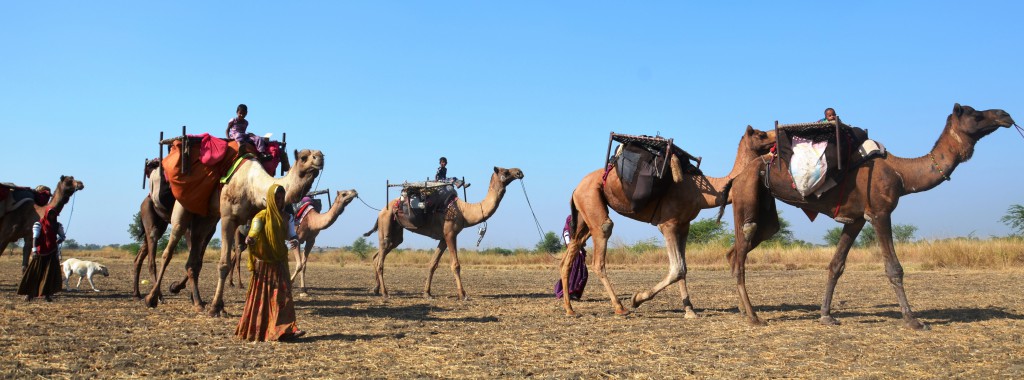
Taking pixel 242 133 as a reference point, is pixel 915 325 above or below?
below

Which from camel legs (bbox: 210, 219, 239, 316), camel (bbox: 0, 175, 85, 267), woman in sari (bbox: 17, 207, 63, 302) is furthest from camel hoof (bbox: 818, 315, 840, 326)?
camel (bbox: 0, 175, 85, 267)

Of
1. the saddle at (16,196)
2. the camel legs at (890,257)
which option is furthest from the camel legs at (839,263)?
the saddle at (16,196)

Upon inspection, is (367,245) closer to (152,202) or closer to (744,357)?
(152,202)

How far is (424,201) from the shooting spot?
15.4 m

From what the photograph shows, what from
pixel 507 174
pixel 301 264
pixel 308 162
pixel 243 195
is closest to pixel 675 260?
pixel 308 162

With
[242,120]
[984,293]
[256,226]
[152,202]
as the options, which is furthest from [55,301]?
[984,293]

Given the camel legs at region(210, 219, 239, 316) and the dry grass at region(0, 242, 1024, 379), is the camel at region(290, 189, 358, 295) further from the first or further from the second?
the camel legs at region(210, 219, 239, 316)

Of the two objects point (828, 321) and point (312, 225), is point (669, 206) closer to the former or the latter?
point (828, 321)

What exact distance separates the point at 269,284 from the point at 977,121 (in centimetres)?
816

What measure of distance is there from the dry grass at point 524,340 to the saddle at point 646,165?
1711 millimetres

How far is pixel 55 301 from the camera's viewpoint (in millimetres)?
12555

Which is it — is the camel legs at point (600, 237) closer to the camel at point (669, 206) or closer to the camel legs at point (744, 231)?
the camel at point (669, 206)

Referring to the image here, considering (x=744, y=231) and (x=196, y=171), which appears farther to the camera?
(x=196, y=171)

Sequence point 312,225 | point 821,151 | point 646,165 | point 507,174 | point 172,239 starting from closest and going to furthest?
point 821,151
point 646,165
point 172,239
point 507,174
point 312,225
